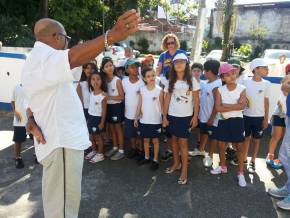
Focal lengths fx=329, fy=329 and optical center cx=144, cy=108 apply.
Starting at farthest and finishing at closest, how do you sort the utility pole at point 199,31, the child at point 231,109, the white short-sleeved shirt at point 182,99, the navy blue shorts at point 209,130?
1. the utility pole at point 199,31
2. the navy blue shorts at point 209,130
3. the white short-sleeved shirt at point 182,99
4. the child at point 231,109

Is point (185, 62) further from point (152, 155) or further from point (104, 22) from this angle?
point (104, 22)

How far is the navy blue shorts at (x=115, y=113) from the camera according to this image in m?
4.95

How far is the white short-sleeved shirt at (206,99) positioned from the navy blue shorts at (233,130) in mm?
508

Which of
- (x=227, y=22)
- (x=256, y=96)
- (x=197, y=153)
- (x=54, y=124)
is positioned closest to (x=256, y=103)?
(x=256, y=96)

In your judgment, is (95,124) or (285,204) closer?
(285,204)

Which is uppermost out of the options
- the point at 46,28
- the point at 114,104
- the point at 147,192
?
the point at 46,28

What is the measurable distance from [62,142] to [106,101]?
8.31 ft

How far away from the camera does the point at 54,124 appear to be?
2328 mm

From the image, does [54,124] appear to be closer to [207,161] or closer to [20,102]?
[20,102]

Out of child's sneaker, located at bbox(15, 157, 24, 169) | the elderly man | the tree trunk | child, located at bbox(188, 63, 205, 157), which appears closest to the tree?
the tree trunk

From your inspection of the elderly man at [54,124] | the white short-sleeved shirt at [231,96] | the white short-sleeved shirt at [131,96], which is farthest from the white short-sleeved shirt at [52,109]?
the white short-sleeved shirt at [131,96]

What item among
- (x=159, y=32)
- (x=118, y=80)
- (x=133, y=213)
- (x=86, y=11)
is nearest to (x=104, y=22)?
(x=86, y=11)

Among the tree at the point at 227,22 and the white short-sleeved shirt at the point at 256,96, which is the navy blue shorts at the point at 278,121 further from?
the tree at the point at 227,22

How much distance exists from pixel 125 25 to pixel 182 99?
8.05 ft
